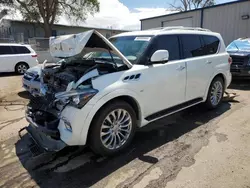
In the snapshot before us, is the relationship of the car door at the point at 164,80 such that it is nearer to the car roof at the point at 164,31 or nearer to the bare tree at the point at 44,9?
the car roof at the point at 164,31

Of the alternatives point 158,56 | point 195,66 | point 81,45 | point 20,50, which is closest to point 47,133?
point 81,45

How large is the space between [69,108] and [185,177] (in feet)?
5.57

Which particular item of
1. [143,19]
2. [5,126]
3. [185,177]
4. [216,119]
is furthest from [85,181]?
[143,19]

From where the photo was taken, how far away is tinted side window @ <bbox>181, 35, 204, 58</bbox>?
173 inches

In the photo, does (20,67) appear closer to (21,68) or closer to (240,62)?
(21,68)

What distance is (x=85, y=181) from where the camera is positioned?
2.79 meters

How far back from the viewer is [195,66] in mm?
4441

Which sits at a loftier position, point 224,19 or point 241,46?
point 224,19

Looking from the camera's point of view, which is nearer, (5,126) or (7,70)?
(5,126)

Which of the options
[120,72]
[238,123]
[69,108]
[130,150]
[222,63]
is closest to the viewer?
[69,108]

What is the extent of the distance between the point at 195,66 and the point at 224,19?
510 inches

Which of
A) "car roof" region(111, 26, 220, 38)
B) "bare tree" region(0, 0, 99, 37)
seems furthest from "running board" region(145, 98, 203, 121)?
"bare tree" region(0, 0, 99, 37)

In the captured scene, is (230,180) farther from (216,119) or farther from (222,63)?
(222,63)

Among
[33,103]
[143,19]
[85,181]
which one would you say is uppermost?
[143,19]
